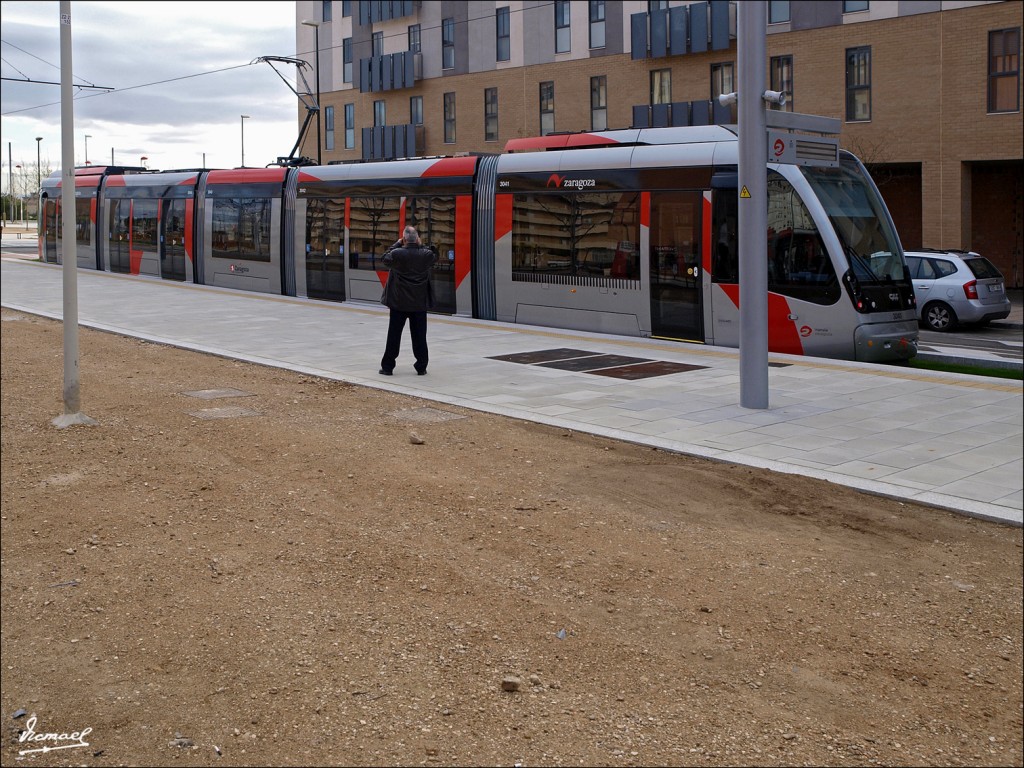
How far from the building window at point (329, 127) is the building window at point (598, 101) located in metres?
15.3

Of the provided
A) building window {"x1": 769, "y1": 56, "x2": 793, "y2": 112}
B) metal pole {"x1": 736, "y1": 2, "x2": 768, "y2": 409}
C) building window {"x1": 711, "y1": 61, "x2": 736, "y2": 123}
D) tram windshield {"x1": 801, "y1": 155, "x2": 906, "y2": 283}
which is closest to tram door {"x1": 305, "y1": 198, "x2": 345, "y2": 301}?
tram windshield {"x1": 801, "y1": 155, "x2": 906, "y2": 283}

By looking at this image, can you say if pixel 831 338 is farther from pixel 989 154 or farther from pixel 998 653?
pixel 989 154

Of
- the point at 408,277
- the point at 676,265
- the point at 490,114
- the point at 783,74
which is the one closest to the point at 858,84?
the point at 783,74

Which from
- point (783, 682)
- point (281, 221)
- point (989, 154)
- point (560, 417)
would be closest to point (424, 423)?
point (560, 417)

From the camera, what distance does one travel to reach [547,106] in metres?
38.3

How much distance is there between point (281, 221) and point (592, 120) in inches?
605

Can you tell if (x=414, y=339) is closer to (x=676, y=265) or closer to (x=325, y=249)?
(x=676, y=265)

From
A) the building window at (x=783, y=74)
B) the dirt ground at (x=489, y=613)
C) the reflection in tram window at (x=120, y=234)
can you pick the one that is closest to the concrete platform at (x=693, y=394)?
the dirt ground at (x=489, y=613)

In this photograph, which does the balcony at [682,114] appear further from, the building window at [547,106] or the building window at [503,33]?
the building window at [503,33]

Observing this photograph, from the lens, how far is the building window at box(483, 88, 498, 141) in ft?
132

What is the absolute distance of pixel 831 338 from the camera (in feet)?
45.2

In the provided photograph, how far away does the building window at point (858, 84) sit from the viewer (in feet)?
96.1

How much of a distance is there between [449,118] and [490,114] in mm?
2393

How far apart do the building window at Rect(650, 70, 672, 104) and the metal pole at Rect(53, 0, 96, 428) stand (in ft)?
87.4
